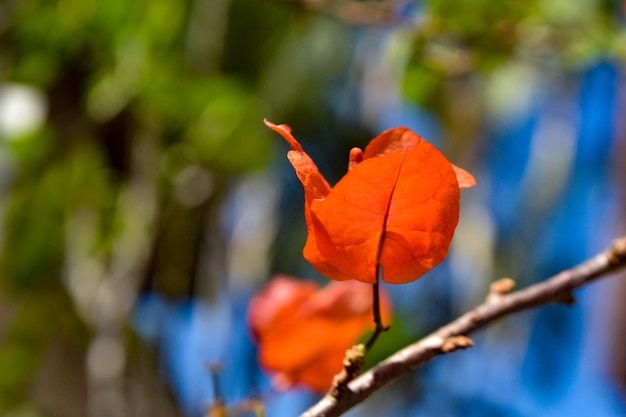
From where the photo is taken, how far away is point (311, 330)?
419 millimetres

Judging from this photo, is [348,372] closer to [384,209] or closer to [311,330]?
[384,209]

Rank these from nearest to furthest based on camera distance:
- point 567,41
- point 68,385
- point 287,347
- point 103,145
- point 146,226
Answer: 1. point 287,347
2. point 567,41
3. point 146,226
4. point 103,145
5. point 68,385

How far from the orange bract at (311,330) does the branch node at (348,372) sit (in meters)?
0.15

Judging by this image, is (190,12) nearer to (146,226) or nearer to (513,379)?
(146,226)

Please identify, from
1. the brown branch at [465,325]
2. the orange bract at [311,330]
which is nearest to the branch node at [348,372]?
the brown branch at [465,325]

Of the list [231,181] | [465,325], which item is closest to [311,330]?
[465,325]

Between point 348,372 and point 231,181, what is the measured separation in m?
1.10

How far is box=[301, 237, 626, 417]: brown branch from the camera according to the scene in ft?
0.80

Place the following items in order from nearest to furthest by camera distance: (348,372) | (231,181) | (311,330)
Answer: (348,372) → (311,330) → (231,181)

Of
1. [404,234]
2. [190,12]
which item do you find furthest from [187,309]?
[404,234]

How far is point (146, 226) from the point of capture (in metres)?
1.04

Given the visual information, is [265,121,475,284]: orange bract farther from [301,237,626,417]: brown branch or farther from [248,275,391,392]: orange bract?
[248,275,391,392]: orange bract

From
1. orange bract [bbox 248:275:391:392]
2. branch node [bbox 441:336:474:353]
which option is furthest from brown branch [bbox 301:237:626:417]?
orange bract [bbox 248:275:391:392]

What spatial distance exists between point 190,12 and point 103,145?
0.93 ft
